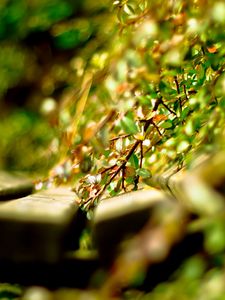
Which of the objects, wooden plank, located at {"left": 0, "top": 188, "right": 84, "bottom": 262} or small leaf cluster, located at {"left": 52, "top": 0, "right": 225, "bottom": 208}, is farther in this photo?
wooden plank, located at {"left": 0, "top": 188, "right": 84, "bottom": 262}

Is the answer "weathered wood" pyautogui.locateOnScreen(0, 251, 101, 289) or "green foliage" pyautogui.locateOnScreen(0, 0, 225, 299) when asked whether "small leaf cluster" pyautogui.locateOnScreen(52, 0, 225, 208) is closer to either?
"green foliage" pyautogui.locateOnScreen(0, 0, 225, 299)

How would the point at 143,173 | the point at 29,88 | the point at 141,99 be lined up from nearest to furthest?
the point at 141,99, the point at 143,173, the point at 29,88

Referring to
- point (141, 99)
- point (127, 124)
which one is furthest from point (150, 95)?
point (127, 124)

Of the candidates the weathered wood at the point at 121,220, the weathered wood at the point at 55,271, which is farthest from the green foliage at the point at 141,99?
the weathered wood at the point at 55,271

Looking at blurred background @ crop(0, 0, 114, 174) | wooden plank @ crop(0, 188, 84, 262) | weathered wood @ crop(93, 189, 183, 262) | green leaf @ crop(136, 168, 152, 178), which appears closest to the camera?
weathered wood @ crop(93, 189, 183, 262)

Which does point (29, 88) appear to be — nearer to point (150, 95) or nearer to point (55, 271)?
point (150, 95)

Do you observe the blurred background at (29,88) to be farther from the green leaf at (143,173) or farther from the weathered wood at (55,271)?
the weathered wood at (55,271)

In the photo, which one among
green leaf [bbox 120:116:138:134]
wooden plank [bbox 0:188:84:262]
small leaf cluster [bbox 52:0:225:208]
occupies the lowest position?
wooden plank [bbox 0:188:84:262]

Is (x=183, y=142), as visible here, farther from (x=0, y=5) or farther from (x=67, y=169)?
(x=0, y=5)

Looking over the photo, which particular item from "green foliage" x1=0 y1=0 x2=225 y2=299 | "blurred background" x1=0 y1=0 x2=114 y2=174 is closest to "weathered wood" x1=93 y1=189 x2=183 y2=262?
"green foliage" x1=0 y1=0 x2=225 y2=299
